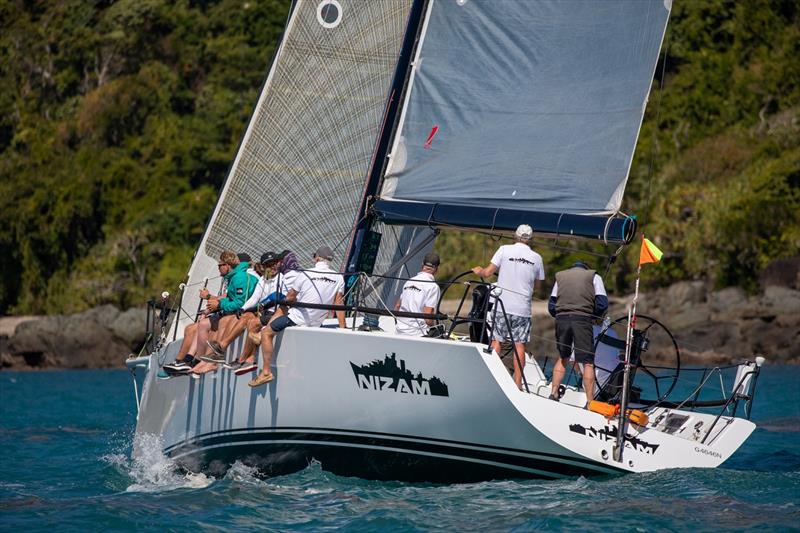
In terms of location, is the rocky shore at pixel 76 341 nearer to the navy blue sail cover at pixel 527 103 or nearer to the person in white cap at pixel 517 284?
the navy blue sail cover at pixel 527 103

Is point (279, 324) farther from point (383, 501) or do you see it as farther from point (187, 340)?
point (383, 501)

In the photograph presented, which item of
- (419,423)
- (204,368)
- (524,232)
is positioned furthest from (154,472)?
(524,232)

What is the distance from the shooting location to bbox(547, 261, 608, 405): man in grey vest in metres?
11.8

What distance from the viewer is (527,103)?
12.9 m

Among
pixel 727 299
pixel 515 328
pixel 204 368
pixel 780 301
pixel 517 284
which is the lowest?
pixel 204 368

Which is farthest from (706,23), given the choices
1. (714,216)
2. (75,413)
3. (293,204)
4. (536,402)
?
(536,402)

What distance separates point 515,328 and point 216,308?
3.27m

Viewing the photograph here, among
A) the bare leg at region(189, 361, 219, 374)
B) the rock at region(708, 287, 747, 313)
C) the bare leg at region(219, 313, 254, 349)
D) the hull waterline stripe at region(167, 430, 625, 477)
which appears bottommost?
the hull waterline stripe at region(167, 430, 625, 477)

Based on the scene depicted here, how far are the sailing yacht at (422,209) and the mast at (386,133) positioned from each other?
26 mm

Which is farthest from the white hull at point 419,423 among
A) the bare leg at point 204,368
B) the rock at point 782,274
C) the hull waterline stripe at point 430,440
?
the rock at point 782,274

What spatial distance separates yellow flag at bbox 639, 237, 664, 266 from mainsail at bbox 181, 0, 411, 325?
13.6 feet

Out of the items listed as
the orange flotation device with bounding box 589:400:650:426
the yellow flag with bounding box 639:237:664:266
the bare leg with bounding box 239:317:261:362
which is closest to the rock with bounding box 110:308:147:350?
the bare leg with bounding box 239:317:261:362

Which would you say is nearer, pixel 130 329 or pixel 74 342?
pixel 130 329

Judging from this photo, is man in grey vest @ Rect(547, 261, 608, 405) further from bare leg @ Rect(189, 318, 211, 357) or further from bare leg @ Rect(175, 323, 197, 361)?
bare leg @ Rect(175, 323, 197, 361)
